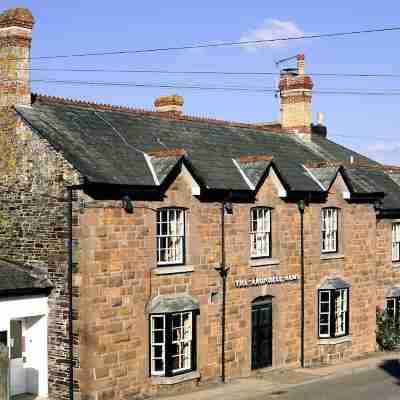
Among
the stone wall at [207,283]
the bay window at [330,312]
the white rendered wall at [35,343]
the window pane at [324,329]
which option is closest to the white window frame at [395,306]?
the stone wall at [207,283]

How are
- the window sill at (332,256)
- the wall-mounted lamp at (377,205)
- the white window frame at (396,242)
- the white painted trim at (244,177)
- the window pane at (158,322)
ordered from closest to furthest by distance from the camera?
the window pane at (158,322), the white painted trim at (244,177), the window sill at (332,256), the wall-mounted lamp at (377,205), the white window frame at (396,242)

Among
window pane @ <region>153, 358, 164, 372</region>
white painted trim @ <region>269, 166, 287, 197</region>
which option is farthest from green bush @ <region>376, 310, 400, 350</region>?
window pane @ <region>153, 358, 164, 372</region>

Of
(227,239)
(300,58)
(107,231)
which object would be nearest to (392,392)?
(227,239)

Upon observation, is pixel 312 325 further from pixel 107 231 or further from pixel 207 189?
pixel 107 231

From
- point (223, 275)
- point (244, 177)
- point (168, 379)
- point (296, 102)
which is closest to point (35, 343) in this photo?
point (168, 379)

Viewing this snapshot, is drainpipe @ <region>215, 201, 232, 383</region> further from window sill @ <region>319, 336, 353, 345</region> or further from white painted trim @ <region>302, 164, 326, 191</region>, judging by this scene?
window sill @ <region>319, 336, 353, 345</region>

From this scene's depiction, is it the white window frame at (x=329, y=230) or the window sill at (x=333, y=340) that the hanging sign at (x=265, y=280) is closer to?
the white window frame at (x=329, y=230)

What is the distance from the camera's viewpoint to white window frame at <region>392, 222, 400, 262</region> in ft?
96.3

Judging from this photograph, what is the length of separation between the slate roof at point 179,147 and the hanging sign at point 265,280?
291 centimetres

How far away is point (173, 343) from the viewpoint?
66.6 feet

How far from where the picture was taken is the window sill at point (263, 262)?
908 inches

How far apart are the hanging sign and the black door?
664 millimetres

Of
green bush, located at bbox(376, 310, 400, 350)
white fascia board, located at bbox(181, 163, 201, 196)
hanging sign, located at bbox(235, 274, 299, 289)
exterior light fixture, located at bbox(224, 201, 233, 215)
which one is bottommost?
green bush, located at bbox(376, 310, 400, 350)

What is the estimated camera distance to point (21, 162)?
19.8m
